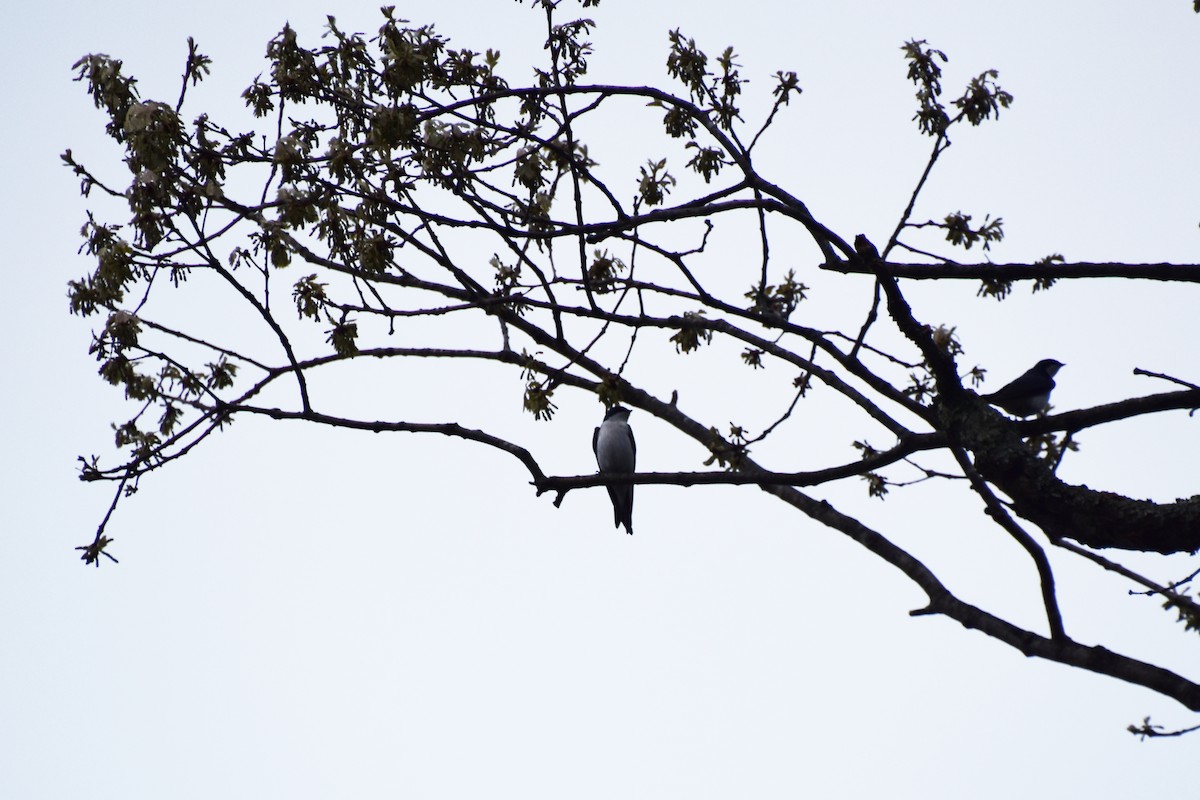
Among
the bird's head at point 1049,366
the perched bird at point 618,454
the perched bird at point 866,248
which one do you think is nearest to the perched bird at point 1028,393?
the bird's head at point 1049,366

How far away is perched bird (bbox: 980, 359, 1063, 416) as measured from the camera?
9969 mm

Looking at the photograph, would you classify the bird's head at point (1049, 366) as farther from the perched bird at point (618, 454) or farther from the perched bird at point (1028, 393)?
the perched bird at point (618, 454)

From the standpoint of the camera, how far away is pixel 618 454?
37.7 ft

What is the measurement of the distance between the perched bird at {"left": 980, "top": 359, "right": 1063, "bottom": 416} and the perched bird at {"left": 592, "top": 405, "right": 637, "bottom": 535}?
392 centimetres

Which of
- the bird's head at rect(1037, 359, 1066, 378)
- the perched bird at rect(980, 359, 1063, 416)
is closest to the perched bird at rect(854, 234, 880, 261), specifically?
→ the perched bird at rect(980, 359, 1063, 416)

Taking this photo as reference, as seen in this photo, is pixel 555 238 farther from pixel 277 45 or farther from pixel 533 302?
pixel 277 45

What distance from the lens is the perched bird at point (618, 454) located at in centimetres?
1141

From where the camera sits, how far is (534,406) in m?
5.12

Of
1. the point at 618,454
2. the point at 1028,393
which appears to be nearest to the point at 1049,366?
the point at 1028,393

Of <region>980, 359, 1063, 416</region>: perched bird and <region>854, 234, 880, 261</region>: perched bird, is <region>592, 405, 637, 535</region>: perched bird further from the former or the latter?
<region>854, 234, 880, 261</region>: perched bird

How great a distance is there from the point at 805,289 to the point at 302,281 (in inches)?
98.9

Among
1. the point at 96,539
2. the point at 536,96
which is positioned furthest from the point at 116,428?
the point at 536,96

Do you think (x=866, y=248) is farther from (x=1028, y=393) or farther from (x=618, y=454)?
(x=618, y=454)

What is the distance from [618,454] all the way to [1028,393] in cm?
426
